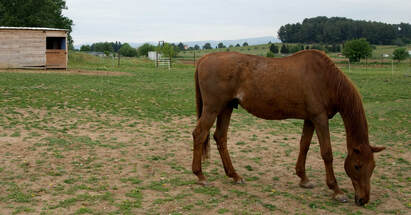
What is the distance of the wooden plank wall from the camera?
25.8 m

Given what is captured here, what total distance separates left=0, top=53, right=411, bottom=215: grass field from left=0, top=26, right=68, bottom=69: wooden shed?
555 inches

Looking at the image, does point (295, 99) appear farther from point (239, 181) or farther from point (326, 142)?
point (239, 181)

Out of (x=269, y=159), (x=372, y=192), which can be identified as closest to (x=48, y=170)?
(x=269, y=159)

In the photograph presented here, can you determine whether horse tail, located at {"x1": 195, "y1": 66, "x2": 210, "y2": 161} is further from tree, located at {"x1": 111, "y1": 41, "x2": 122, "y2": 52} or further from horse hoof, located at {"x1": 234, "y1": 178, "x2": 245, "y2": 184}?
tree, located at {"x1": 111, "y1": 41, "x2": 122, "y2": 52}

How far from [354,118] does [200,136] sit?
2294 mm

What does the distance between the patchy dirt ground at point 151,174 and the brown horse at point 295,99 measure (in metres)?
0.46

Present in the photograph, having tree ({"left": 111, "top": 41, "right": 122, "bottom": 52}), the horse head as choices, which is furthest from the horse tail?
tree ({"left": 111, "top": 41, "right": 122, "bottom": 52})

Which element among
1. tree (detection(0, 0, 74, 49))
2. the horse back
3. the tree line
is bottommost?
the horse back

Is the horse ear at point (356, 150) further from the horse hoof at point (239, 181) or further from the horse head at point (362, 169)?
the horse hoof at point (239, 181)

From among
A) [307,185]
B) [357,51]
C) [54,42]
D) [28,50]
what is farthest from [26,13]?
[357,51]

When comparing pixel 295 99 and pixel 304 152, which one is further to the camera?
pixel 304 152

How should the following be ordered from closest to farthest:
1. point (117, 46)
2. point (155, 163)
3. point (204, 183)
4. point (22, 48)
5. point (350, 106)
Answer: point (350, 106) < point (204, 183) < point (155, 163) < point (22, 48) < point (117, 46)

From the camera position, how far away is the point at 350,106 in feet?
18.1

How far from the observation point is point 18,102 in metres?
12.7
